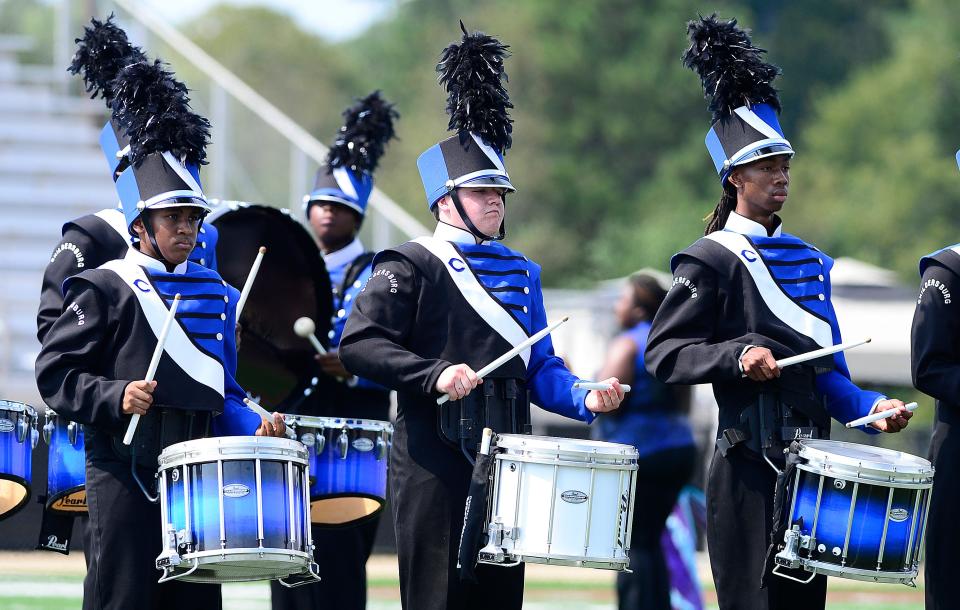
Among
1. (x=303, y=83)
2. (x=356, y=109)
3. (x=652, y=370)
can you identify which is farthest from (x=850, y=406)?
(x=303, y=83)

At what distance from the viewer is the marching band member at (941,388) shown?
698 centimetres

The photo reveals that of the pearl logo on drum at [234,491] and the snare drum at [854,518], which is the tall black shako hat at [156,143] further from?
the snare drum at [854,518]

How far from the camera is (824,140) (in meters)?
50.9

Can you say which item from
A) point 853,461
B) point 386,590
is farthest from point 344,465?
point 386,590

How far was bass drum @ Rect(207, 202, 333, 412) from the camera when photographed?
337 inches

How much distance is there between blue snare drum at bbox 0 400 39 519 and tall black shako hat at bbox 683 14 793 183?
111 inches

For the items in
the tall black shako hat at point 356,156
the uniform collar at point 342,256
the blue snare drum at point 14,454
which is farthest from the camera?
the tall black shako hat at point 356,156

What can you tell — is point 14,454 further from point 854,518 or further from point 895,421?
point 895,421

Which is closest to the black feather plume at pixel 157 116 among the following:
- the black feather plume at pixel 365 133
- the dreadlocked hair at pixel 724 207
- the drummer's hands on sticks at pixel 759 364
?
the dreadlocked hair at pixel 724 207

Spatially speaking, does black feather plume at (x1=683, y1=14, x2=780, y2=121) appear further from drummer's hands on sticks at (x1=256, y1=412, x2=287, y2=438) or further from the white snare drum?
drummer's hands on sticks at (x1=256, y1=412, x2=287, y2=438)

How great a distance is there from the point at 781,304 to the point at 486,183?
3.79 feet

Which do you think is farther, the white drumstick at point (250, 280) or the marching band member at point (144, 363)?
the white drumstick at point (250, 280)

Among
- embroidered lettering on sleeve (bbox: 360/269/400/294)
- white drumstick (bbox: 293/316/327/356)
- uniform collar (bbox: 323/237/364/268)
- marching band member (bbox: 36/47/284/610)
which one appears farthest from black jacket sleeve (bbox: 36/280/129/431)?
uniform collar (bbox: 323/237/364/268)

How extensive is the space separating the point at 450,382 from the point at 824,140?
150ft
